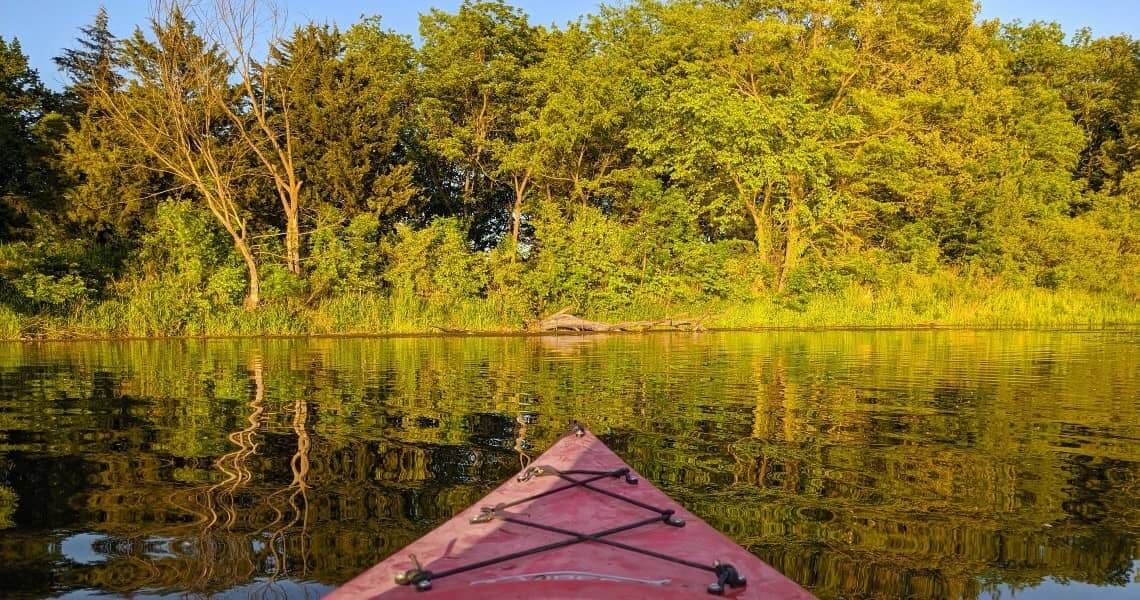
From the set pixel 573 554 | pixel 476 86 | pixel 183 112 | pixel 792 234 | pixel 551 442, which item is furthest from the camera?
pixel 476 86

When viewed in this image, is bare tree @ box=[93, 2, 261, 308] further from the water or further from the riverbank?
the water

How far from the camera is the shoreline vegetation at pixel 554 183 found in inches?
909

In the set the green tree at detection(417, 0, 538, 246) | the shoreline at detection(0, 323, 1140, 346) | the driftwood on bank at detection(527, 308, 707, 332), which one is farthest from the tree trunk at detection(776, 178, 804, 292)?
the green tree at detection(417, 0, 538, 246)

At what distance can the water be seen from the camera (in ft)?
14.2

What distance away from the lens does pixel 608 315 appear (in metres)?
25.1

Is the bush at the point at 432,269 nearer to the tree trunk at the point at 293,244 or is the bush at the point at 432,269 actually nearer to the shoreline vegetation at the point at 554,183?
the shoreline vegetation at the point at 554,183

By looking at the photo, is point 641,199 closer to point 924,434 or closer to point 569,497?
point 924,434

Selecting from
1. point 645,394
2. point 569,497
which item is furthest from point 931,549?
point 645,394

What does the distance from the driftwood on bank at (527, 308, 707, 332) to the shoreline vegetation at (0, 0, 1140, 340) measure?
55cm

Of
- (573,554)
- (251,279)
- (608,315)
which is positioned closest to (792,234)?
(608,315)

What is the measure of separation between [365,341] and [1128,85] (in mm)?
33667

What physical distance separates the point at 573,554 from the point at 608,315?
70.2 ft

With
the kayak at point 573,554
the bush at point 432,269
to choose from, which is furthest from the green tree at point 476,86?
the kayak at point 573,554

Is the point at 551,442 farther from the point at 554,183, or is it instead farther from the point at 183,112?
the point at 554,183
